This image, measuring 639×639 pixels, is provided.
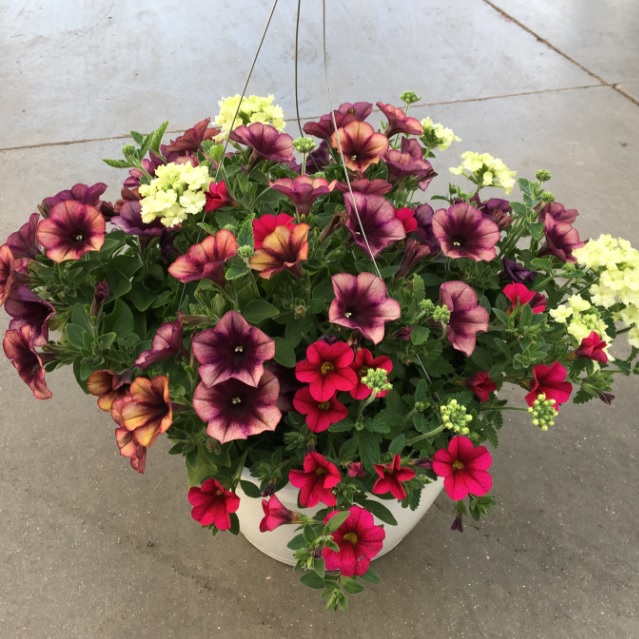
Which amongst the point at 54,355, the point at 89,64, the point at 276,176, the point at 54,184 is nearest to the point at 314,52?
the point at 89,64

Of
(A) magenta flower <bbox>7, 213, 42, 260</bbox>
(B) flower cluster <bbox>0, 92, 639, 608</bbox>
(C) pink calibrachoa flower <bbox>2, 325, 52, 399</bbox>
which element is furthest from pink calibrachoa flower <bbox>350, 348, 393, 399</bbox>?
(A) magenta flower <bbox>7, 213, 42, 260</bbox>

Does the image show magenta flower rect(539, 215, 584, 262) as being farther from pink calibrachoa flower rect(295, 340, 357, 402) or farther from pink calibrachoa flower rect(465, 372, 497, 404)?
pink calibrachoa flower rect(295, 340, 357, 402)

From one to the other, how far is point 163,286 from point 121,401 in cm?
32

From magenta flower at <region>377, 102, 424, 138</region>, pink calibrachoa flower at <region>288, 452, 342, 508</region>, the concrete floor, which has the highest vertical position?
magenta flower at <region>377, 102, 424, 138</region>

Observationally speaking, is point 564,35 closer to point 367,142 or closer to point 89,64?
point 89,64

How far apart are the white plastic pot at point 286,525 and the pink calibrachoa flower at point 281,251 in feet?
1.11

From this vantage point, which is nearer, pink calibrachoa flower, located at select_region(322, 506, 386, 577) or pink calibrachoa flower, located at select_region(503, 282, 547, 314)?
pink calibrachoa flower, located at select_region(322, 506, 386, 577)

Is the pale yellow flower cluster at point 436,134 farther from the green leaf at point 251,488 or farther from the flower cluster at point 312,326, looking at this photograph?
the green leaf at point 251,488

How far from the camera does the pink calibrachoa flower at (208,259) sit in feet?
2.68

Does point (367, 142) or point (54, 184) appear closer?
point (367, 142)

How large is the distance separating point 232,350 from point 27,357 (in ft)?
1.07

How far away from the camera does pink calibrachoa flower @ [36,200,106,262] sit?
887mm

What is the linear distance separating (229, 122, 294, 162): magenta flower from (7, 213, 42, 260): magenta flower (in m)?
0.36

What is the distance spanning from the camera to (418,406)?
0.87 metres
